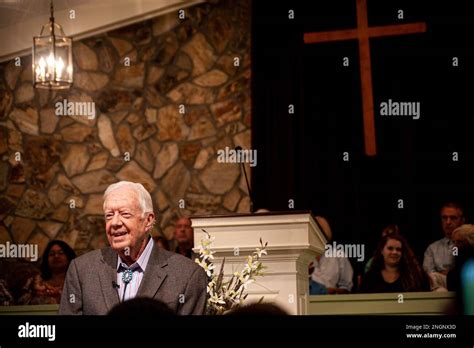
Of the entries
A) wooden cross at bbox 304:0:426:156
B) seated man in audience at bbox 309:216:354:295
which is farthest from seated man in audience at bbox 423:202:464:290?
wooden cross at bbox 304:0:426:156

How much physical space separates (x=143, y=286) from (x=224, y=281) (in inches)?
22.5

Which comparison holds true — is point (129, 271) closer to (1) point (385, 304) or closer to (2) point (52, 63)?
(1) point (385, 304)

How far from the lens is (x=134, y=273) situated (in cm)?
271

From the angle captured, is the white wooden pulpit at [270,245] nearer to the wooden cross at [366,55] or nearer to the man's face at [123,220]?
the man's face at [123,220]

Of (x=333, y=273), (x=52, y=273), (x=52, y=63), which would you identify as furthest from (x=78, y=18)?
(x=333, y=273)

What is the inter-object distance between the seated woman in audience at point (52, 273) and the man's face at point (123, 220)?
3291mm

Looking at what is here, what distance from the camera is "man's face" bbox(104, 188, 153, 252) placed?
2686 millimetres

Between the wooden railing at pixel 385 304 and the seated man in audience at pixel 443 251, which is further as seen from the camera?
the seated man in audience at pixel 443 251

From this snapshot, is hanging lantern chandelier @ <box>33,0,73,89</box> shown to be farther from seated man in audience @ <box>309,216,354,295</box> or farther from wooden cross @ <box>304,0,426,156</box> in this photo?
seated man in audience @ <box>309,216,354,295</box>

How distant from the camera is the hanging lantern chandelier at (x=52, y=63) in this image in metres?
5.75

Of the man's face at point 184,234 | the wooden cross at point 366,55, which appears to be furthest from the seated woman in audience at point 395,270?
the wooden cross at point 366,55

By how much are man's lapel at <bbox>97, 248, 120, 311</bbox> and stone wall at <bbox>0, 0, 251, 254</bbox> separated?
398cm

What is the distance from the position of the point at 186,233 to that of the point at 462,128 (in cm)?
215

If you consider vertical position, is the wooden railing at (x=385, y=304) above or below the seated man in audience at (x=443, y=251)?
below
